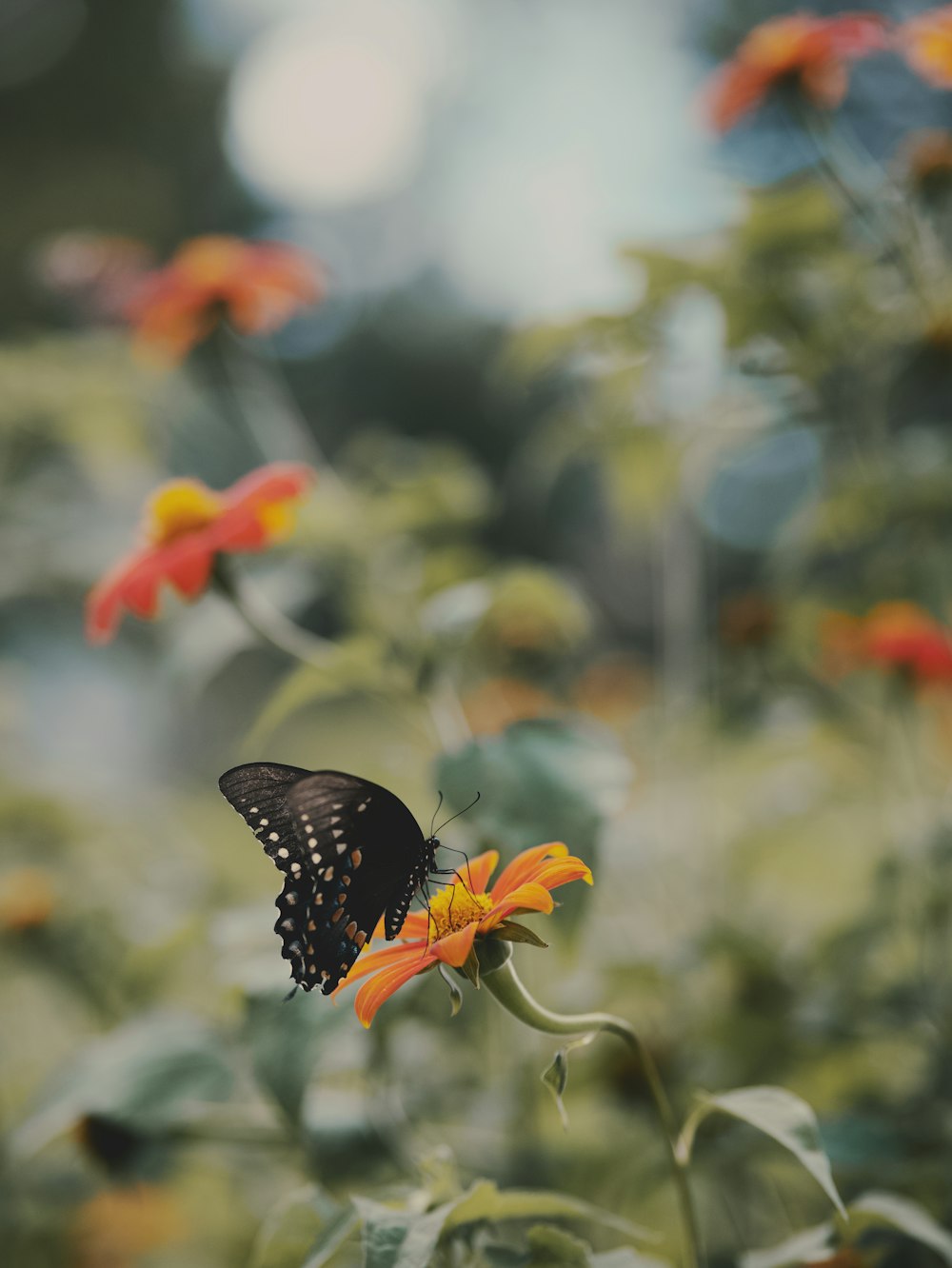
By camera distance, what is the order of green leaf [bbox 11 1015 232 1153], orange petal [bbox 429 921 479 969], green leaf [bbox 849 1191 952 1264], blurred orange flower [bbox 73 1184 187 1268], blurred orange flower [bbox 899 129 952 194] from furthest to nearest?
blurred orange flower [bbox 73 1184 187 1268], blurred orange flower [bbox 899 129 952 194], green leaf [bbox 11 1015 232 1153], green leaf [bbox 849 1191 952 1264], orange petal [bbox 429 921 479 969]

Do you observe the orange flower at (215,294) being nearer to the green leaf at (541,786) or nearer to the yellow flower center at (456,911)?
the green leaf at (541,786)

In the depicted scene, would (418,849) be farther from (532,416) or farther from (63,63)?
(63,63)

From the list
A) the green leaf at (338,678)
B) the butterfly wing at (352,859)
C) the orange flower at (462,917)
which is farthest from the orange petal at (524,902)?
the green leaf at (338,678)

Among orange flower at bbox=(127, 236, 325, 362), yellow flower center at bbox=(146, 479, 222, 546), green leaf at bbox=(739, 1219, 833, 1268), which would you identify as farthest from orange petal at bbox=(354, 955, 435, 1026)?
orange flower at bbox=(127, 236, 325, 362)

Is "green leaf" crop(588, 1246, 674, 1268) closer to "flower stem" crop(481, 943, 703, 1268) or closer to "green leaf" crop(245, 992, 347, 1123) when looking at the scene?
"flower stem" crop(481, 943, 703, 1268)

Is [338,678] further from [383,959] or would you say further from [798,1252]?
[798,1252]

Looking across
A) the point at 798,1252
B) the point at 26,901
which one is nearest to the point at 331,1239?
the point at 798,1252
